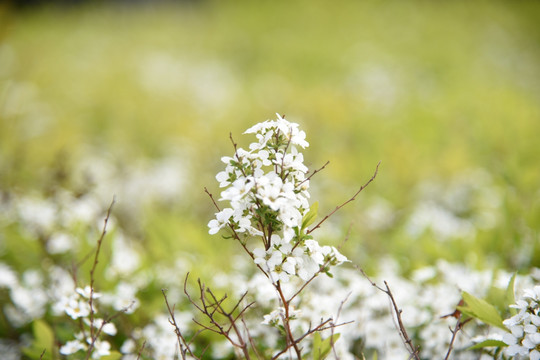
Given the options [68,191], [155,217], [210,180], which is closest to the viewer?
[155,217]

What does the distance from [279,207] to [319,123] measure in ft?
10.2

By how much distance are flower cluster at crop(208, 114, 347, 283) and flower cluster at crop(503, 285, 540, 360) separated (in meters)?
0.56

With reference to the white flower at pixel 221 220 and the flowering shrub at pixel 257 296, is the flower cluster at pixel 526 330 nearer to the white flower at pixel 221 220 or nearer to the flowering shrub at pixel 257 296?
the flowering shrub at pixel 257 296

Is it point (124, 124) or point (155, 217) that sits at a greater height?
point (124, 124)

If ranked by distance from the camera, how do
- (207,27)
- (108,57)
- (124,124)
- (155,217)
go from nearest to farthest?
(155,217)
(124,124)
(108,57)
(207,27)

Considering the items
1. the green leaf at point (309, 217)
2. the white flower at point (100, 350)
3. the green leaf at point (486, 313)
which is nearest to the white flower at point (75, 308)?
the white flower at point (100, 350)

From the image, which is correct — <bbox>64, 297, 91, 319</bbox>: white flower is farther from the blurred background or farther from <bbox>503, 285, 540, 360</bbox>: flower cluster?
<bbox>503, 285, 540, 360</bbox>: flower cluster

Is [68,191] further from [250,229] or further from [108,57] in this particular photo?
[108,57]

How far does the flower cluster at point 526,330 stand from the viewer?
115 cm

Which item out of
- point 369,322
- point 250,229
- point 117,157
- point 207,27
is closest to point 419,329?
point 369,322

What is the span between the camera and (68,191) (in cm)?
295

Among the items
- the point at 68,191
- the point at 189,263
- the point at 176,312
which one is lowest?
the point at 176,312

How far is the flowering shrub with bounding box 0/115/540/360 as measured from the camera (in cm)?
118

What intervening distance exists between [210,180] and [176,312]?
5.19 ft
